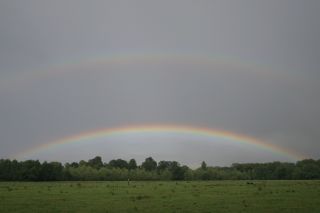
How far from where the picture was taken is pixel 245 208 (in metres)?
28.7

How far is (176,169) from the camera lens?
507 ft

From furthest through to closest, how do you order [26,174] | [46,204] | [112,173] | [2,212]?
[112,173]
[26,174]
[46,204]
[2,212]

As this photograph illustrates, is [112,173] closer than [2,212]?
No

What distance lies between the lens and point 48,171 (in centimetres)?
11719

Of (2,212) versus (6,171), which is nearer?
(2,212)

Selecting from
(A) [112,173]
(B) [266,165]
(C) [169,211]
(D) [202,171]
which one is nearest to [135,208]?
(C) [169,211]

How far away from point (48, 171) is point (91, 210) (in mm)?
93883

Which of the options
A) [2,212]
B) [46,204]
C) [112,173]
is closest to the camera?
[2,212]

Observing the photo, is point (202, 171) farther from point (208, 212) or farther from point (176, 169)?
point (208, 212)

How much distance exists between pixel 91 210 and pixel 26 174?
93410 millimetres

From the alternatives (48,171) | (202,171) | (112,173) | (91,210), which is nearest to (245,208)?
(91,210)

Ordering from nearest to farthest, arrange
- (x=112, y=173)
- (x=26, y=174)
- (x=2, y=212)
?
1. (x=2, y=212)
2. (x=26, y=174)
3. (x=112, y=173)

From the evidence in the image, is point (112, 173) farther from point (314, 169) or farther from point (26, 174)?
point (314, 169)

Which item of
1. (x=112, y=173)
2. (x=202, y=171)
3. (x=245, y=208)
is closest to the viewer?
(x=245, y=208)
